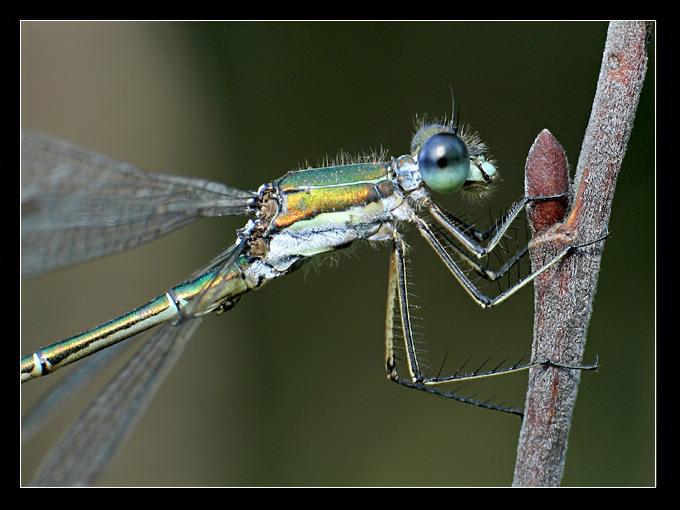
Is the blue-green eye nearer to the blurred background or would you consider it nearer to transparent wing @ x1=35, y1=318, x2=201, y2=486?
transparent wing @ x1=35, y1=318, x2=201, y2=486

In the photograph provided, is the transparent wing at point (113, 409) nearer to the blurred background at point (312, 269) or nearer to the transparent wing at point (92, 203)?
the transparent wing at point (92, 203)

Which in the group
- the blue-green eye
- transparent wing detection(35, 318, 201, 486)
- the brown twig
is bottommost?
transparent wing detection(35, 318, 201, 486)

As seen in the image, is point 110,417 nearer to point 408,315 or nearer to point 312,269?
point 408,315

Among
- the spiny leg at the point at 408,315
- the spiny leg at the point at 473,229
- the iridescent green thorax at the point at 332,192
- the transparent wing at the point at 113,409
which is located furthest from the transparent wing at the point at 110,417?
the spiny leg at the point at 473,229

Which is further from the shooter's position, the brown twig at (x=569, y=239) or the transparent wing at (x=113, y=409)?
the transparent wing at (x=113, y=409)

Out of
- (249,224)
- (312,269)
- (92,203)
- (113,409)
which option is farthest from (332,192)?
(312,269)

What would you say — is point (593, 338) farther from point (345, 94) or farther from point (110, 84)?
point (110, 84)

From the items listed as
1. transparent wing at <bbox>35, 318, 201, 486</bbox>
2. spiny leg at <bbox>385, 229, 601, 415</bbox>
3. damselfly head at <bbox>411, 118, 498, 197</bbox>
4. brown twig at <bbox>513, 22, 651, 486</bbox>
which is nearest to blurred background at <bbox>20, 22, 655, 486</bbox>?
spiny leg at <bbox>385, 229, 601, 415</bbox>

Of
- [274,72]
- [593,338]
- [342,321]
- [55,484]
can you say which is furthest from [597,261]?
[274,72]
